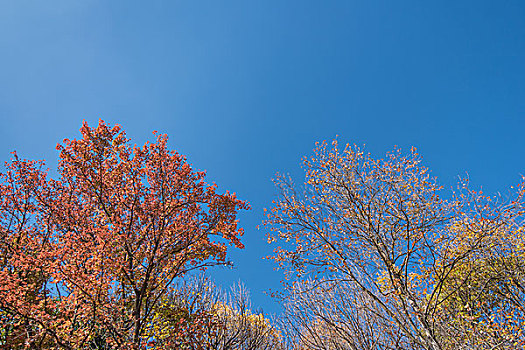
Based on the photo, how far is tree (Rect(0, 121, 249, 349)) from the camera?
24.4ft

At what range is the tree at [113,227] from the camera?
7.45 metres

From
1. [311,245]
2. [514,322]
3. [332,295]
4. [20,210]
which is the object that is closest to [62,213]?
[20,210]

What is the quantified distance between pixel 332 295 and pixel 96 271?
596cm

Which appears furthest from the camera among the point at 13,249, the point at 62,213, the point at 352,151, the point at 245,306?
the point at 245,306

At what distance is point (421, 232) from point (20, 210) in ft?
40.8

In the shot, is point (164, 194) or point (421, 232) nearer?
point (421, 232)

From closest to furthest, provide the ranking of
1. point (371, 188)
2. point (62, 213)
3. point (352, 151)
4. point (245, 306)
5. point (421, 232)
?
point (421, 232)
point (371, 188)
point (352, 151)
point (62, 213)
point (245, 306)

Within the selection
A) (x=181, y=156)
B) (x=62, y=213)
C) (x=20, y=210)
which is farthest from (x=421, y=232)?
(x=20, y=210)

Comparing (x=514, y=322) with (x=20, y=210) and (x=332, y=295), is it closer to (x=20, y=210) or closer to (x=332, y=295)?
(x=332, y=295)

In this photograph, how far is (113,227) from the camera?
26.5 ft

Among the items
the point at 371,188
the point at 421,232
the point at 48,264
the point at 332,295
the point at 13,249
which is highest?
the point at 371,188

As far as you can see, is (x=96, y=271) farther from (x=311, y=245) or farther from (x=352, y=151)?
(x=352, y=151)

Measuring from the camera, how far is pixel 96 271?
705 cm

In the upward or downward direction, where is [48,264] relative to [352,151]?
downward
